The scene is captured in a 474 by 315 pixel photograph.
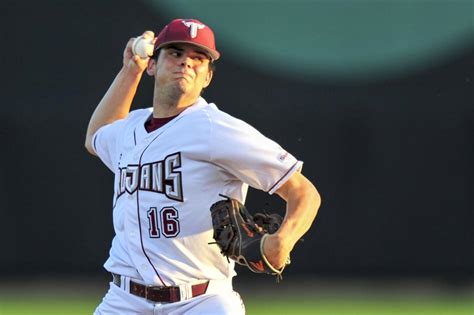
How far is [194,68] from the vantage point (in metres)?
3.57

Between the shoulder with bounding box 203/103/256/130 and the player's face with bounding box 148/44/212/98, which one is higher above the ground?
the player's face with bounding box 148/44/212/98

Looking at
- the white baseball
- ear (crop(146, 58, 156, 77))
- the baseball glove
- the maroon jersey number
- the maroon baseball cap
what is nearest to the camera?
the baseball glove

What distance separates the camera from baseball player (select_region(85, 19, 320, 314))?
3250mm

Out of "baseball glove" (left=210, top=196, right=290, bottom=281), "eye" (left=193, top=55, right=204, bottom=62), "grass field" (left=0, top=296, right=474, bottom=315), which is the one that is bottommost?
"grass field" (left=0, top=296, right=474, bottom=315)

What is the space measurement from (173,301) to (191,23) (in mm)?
980

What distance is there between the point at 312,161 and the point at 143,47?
507cm

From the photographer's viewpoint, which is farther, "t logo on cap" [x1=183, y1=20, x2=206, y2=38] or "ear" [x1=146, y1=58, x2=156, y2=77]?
"ear" [x1=146, y1=58, x2=156, y2=77]

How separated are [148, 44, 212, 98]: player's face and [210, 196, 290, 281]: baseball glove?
0.48 metres

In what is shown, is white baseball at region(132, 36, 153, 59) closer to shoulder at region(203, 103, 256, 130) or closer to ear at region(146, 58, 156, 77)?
ear at region(146, 58, 156, 77)

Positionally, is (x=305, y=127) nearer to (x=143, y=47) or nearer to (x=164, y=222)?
(x=143, y=47)

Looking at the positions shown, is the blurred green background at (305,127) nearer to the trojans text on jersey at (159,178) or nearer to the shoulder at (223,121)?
the trojans text on jersey at (159,178)

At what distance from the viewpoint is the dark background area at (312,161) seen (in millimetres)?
8750

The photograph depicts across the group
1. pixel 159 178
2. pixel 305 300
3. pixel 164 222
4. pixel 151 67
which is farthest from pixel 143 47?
pixel 305 300

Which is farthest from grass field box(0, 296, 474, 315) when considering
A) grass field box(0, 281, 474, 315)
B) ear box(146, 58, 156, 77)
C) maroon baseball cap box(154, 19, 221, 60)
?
maroon baseball cap box(154, 19, 221, 60)
